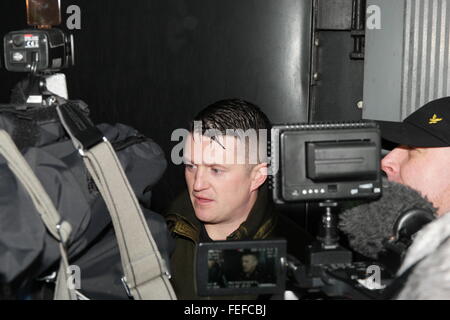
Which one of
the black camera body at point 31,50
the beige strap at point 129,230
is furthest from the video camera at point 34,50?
the beige strap at point 129,230

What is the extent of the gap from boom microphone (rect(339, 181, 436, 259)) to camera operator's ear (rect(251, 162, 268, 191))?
85cm

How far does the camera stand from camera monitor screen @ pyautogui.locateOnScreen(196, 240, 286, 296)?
3.84ft

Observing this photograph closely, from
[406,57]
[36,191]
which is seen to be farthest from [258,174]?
[36,191]

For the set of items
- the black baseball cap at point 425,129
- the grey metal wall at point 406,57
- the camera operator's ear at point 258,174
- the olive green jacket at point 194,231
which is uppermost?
the grey metal wall at point 406,57

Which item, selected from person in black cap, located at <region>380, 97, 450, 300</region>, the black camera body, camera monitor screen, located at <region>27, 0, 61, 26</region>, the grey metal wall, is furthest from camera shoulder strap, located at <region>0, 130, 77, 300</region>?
the grey metal wall

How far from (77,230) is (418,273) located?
62cm

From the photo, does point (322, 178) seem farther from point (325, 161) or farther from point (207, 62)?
point (207, 62)

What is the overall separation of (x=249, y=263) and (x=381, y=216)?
0.26m

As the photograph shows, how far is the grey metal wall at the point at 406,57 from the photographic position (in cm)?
246

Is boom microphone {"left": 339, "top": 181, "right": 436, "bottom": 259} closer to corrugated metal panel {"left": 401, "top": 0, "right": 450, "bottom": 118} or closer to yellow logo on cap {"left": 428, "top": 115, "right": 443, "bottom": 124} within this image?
yellow logo on cap {"left": 428, "top": 115, "right": 443, "bottom": 124}

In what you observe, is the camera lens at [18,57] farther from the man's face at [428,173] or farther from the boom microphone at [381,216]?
the man's face at [428,173]

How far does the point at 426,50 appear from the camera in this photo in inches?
97.8

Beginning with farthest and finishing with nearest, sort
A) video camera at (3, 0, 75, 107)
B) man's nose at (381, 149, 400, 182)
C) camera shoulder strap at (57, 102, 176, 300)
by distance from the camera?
man's nose at (381, 149, 400, 182), video camera at (3, 0, 75, 107), camera shoulder strap at (57, 102, 176, 300)

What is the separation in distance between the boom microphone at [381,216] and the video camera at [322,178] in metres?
0.03
